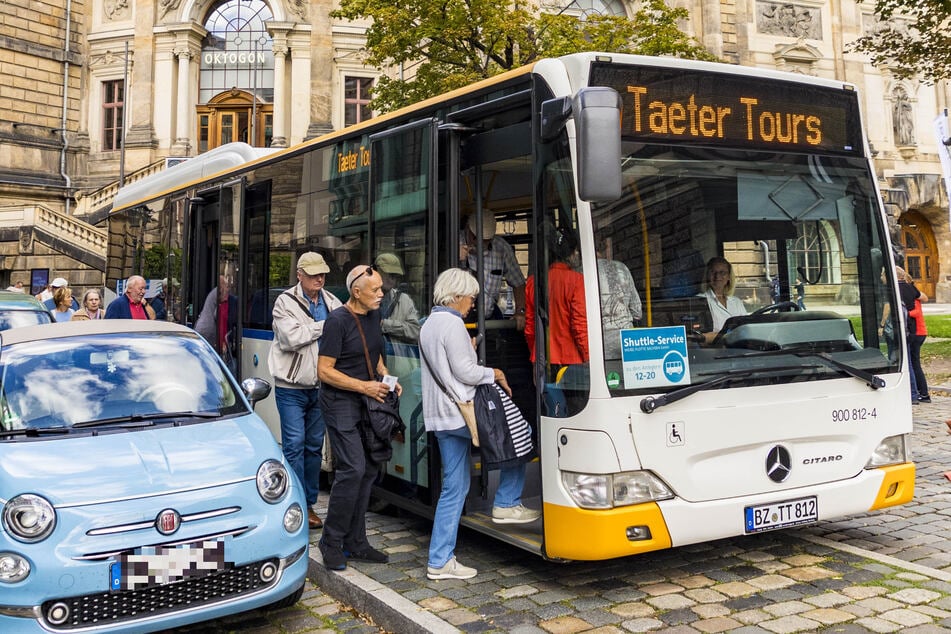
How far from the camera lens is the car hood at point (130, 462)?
13.3 ft

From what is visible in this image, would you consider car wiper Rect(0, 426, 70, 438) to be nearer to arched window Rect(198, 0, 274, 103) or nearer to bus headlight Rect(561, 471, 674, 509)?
bus headlight Rect(561, 471, 674, 509)

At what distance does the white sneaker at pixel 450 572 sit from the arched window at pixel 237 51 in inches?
1364

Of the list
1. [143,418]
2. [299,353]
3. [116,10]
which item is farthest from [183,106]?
[143,418]

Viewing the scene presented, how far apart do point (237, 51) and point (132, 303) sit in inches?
1185

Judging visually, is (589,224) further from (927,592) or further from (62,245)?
(62,245)

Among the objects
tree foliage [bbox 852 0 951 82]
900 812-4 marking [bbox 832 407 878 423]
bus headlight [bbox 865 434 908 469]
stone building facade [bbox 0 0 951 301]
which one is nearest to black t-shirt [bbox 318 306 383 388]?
900 812-4 marking [bbox 832 407 878 423]

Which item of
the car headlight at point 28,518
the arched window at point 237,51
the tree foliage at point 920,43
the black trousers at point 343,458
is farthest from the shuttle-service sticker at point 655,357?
the arched window at point 237,51

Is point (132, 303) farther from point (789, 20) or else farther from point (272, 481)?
point (789, 20)

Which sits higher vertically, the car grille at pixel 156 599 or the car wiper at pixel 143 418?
the car wiper at pixel 143 418

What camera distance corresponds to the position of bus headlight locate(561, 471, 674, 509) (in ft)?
14.8

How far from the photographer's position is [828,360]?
5.04 metres

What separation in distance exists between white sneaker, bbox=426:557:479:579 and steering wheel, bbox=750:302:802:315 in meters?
2.19

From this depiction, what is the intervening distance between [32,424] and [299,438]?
7.08 feet

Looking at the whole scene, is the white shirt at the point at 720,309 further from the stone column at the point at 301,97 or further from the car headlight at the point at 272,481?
the stone column at the point at 301,97
